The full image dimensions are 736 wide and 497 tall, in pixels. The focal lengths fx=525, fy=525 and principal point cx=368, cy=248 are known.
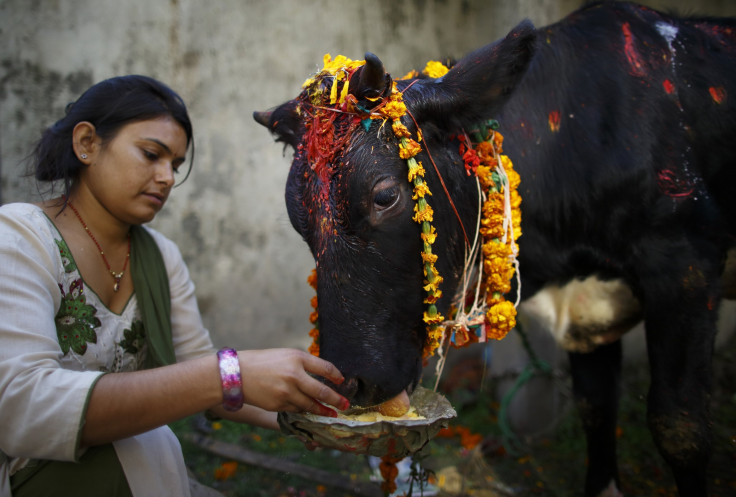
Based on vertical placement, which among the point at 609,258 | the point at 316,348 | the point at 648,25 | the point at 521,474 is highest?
the point at 648,25

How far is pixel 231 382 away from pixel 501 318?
1.20m

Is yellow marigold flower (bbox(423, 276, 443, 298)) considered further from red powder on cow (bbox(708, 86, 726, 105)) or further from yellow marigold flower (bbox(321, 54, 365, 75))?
red powder on cow (bbox(708, 86, 726, 105))

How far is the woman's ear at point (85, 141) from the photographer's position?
2088mm

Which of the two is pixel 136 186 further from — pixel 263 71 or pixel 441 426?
pixel 263 71

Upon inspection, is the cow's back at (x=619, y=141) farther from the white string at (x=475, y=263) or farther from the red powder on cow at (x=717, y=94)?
the white string at (x=475, y=263)

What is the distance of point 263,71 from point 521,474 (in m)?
3.90

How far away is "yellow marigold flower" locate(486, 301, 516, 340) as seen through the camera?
225cm

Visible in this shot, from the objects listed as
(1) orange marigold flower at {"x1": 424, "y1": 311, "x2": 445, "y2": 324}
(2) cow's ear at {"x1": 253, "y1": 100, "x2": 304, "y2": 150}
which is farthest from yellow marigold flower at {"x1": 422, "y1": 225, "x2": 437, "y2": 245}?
(2) cow's ear at {"x1": 253, "y1": 100, "x2": 304, "y2": 150}

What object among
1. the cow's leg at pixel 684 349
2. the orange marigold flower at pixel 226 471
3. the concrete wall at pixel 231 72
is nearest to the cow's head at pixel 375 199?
the cow's leg at pixel 684 349

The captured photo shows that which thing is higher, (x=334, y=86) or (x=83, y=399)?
(x=334, y=86)

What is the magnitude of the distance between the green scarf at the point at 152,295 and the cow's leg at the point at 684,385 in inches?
85.4

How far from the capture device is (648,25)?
268 centimetres

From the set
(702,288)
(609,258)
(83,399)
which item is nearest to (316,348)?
(83,399)

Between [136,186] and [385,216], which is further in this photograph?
[136,186]
